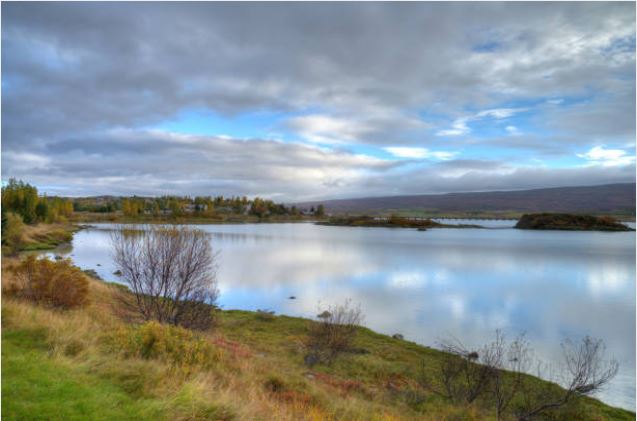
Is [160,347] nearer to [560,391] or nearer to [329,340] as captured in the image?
[329,340]

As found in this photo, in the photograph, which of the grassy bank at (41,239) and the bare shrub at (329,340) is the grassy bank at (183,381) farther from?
the grassy bank at (41,239)

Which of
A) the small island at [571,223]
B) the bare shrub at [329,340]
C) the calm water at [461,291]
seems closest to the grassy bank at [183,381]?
the bare shrub at [329,340]

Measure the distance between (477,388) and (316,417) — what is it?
662 centimetres

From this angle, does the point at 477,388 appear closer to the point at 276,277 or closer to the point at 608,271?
the point at 276,277

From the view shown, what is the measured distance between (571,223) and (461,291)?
89655 mm

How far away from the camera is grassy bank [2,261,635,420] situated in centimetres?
546

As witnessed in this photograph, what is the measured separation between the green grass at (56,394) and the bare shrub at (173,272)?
25.4 feet

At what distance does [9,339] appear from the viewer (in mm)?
8117

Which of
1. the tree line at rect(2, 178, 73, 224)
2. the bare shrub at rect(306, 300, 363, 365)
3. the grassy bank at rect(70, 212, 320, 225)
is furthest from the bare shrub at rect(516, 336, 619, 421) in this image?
the grassy bank at rect(70, 212, 320, 225)

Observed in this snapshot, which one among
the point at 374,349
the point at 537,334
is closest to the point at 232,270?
the point at 374,349

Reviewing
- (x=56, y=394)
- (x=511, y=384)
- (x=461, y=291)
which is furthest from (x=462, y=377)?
(x=461, y=291)

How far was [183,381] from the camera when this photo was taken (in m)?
6.95

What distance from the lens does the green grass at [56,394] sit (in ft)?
16.1

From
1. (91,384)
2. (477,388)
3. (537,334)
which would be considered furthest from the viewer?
(537,334)
